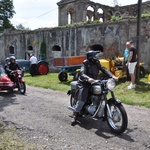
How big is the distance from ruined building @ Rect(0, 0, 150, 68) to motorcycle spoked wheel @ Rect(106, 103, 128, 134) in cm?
885

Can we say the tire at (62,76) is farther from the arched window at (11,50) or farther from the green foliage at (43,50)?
the arched window at (11,50)

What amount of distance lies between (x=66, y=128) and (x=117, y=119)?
1.11 metres

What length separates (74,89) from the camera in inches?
235

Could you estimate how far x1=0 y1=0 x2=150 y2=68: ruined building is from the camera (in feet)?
45.1

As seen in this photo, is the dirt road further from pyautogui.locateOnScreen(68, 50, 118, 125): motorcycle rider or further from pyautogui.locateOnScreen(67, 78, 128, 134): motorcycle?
pyautogui.locateOnScreen(68, 50, 118, 125): motorcycle rider

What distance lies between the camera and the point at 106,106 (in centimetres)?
495

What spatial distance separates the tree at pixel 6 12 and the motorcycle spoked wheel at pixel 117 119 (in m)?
39.4

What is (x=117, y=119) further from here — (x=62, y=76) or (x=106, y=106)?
(x=62, y=76)

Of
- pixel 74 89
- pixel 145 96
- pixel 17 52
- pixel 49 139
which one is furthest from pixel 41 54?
pixel 49 139

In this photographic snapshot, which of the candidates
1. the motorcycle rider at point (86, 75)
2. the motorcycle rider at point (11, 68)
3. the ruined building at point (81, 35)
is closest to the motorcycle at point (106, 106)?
the motorcycle rider at point (86, 75)

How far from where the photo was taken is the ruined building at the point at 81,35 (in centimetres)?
1374

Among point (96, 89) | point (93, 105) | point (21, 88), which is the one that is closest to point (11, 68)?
point (21, 88)

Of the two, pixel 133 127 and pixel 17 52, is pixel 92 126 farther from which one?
pixel 17 52

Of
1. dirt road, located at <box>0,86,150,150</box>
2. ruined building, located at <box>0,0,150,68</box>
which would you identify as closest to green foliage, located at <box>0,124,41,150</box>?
dirt road, located at <box>0,86,150,150</box>
